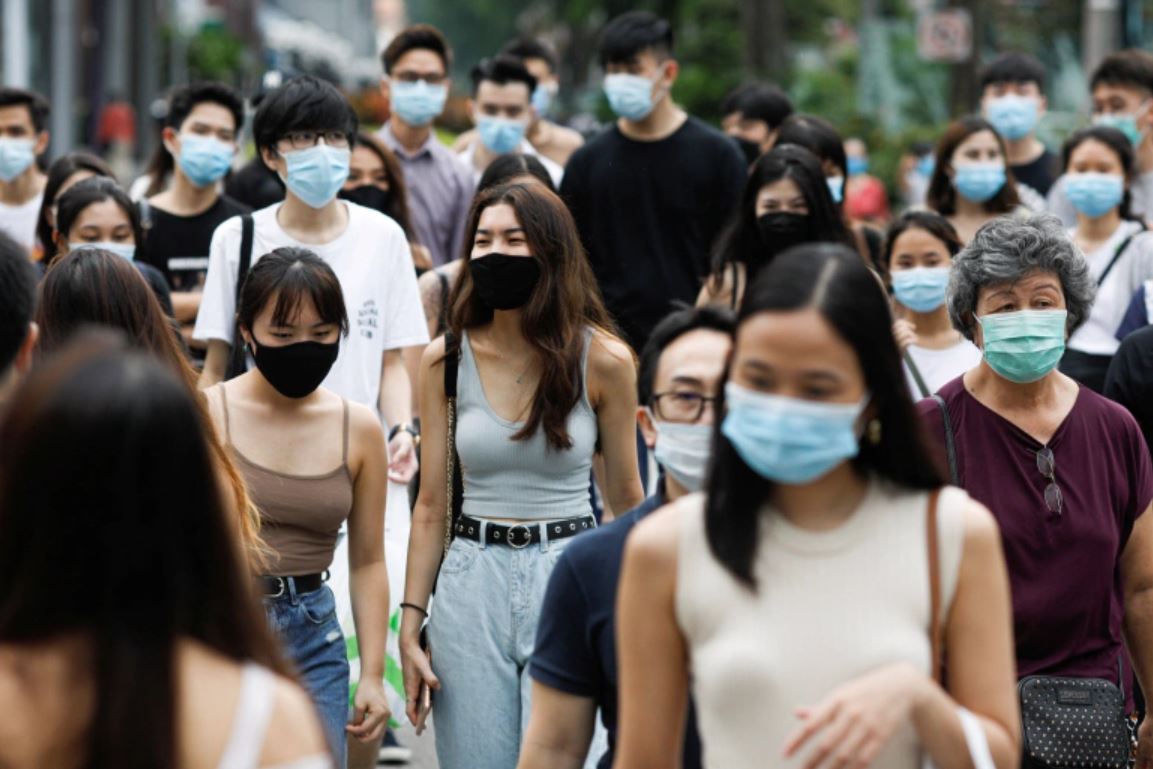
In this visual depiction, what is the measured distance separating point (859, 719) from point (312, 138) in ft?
15.6

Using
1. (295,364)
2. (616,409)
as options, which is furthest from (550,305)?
(295,364)

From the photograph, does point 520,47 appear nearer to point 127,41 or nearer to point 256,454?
point 256,454

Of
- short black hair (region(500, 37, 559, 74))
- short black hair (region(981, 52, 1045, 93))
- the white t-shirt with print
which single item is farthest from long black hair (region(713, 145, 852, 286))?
short black hair (region(500, 37, 559, 74))

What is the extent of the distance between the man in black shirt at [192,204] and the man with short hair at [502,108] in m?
1.45

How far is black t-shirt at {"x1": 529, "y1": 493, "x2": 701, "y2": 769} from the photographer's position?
3.97 metres

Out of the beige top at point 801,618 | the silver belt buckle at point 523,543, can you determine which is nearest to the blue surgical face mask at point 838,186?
the silver belt buckle at point 523,543

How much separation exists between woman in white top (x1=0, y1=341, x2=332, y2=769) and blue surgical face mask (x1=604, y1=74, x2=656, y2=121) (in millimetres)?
6631

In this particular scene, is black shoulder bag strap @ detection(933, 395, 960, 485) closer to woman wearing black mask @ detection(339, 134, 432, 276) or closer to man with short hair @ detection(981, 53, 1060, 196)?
woman wearing black mask @ detection(339, 134, 432, 276)

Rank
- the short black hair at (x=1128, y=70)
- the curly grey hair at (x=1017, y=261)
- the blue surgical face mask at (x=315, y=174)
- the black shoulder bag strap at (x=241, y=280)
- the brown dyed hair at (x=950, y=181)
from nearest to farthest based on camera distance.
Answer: the curly grey hair at (x=1017, y=261), the black shoulder bag strap at (x=241, y=280), the blue surgical face mask at (x=315, y=174), the brown dyed hair at (x=950, y=181), the short black hair at (x=1128, y=70)

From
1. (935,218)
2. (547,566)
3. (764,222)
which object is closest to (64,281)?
(547,566)

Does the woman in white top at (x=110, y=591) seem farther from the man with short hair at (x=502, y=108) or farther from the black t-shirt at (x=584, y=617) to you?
the man with short hair at (x=502, y=108)

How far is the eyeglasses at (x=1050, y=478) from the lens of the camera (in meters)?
5.05

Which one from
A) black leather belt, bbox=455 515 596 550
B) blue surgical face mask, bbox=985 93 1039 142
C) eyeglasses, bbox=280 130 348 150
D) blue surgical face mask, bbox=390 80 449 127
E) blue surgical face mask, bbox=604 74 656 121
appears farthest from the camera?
blue surgical face mask, bbox=985 93 1039 142

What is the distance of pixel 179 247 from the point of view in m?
8.68
